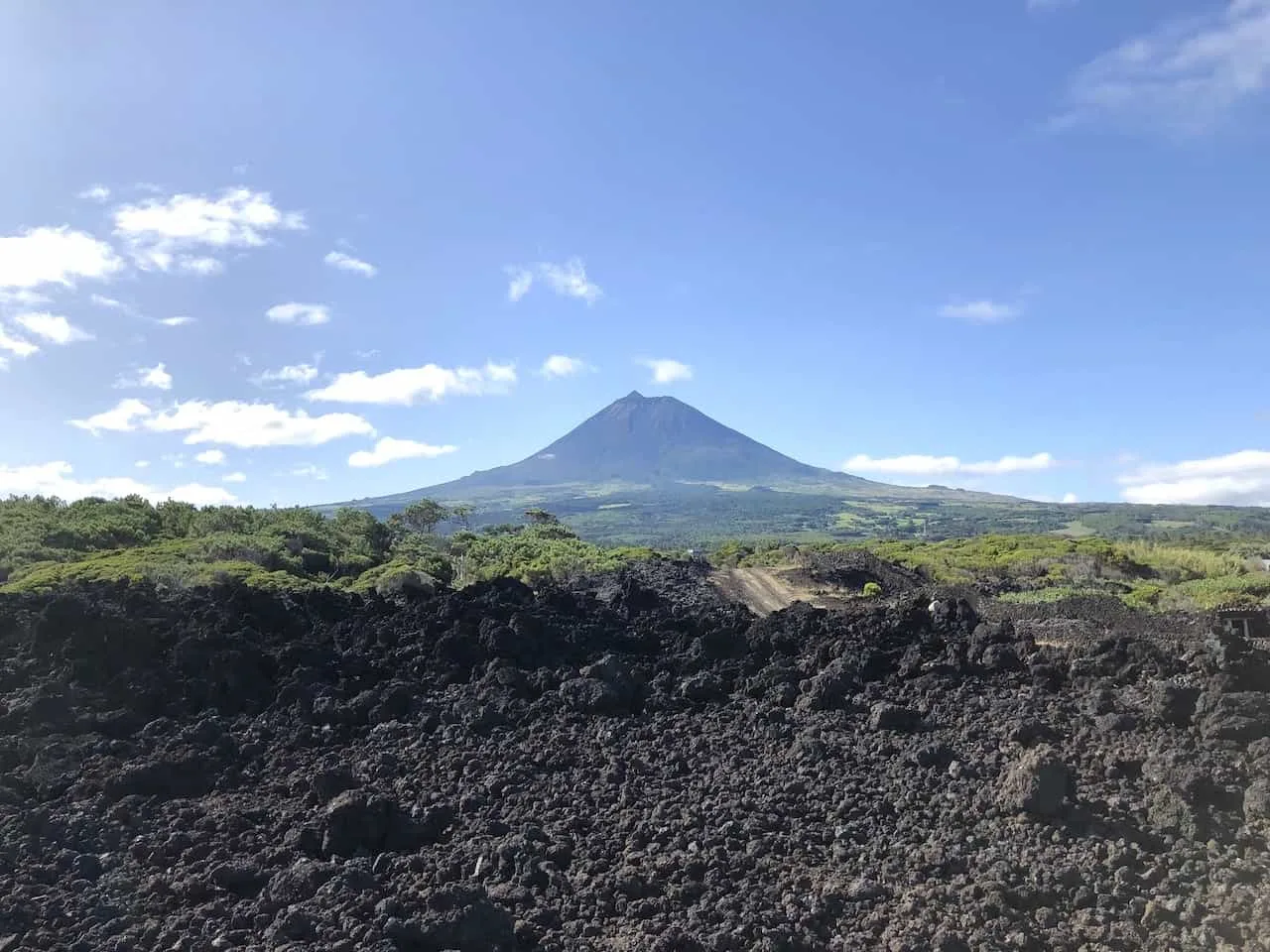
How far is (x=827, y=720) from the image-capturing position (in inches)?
399

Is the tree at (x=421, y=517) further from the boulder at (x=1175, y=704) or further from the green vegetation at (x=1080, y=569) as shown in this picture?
the boulder at (x=1175, y=704)

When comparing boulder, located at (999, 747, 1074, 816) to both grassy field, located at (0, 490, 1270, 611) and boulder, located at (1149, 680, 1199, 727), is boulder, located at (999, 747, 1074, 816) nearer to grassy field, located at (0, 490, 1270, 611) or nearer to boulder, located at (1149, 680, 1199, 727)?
boulder, located at (1149, 680, 1199, 727)

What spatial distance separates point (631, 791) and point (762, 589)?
680 inches

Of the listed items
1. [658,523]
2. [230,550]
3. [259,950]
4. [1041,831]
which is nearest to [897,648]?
[1041,831]

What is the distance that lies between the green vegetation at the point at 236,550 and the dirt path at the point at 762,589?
4.03 metres

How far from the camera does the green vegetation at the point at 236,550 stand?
22.2 meters

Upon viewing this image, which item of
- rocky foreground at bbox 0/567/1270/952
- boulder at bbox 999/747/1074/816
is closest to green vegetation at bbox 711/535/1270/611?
rocky foreground at bbox 0/567/1270/952

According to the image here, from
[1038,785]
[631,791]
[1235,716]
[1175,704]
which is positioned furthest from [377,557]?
[1235,716]

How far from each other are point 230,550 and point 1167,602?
75.0ft

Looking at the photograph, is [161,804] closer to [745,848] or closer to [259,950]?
[259,950]

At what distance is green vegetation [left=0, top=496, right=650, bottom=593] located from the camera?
72.7 ft

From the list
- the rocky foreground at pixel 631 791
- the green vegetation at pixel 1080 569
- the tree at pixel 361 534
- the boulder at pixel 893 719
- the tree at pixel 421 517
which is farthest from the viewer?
the tree at pixel 421 517

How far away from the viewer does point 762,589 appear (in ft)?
83.8

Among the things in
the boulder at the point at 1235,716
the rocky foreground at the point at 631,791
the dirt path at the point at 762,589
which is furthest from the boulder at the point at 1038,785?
the dirt path at the point at 762,589
